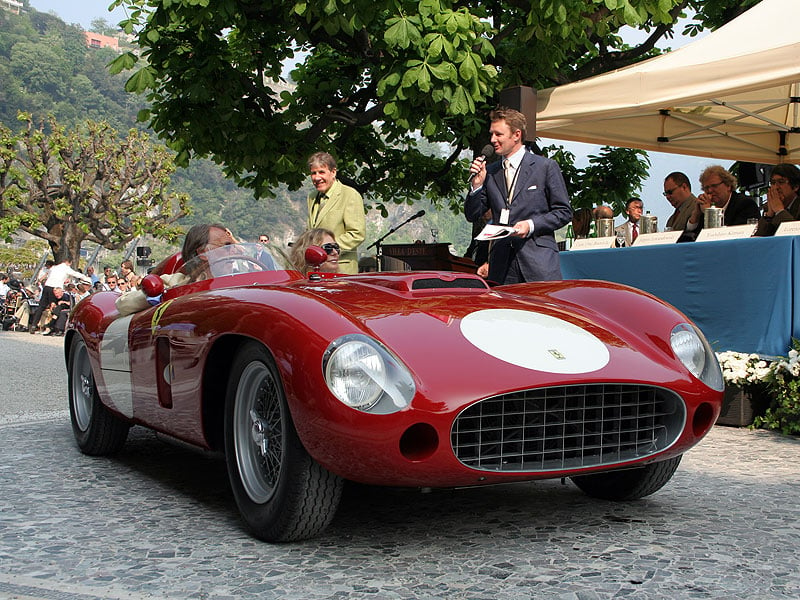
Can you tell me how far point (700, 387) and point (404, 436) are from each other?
3.58 feet

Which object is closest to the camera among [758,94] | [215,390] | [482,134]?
Answer: [215,390]

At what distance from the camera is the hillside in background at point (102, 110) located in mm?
117000

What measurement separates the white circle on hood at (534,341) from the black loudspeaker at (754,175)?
380 inches

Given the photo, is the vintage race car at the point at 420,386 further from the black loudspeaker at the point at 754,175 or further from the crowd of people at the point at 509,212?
the black loudspeaker at the point at 754,175

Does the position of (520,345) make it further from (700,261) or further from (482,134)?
(482,134)

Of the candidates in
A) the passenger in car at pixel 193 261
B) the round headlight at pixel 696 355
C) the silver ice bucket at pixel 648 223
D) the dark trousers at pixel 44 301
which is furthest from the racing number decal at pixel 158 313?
the dark trousers at pixel 44 301

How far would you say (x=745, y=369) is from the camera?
5645 millimetres

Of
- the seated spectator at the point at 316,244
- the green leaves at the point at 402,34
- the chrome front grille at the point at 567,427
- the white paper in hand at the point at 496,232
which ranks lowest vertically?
the chrome front grille at the point at 567,427

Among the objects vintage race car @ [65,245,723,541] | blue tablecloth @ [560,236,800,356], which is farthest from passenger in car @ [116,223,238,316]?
blue tablecloth @ [560,236,800,356]

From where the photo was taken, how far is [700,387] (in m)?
3.18

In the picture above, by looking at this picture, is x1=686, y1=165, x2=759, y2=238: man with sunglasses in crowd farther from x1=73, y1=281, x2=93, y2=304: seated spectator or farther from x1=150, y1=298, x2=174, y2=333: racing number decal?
x1=73, y1=281, x2=93, y2=304: seated spectator

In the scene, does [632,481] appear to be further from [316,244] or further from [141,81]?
[141,81]

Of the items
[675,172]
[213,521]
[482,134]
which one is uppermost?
[482,134]

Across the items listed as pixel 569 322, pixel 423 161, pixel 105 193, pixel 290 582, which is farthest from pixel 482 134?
pixel 105 193
